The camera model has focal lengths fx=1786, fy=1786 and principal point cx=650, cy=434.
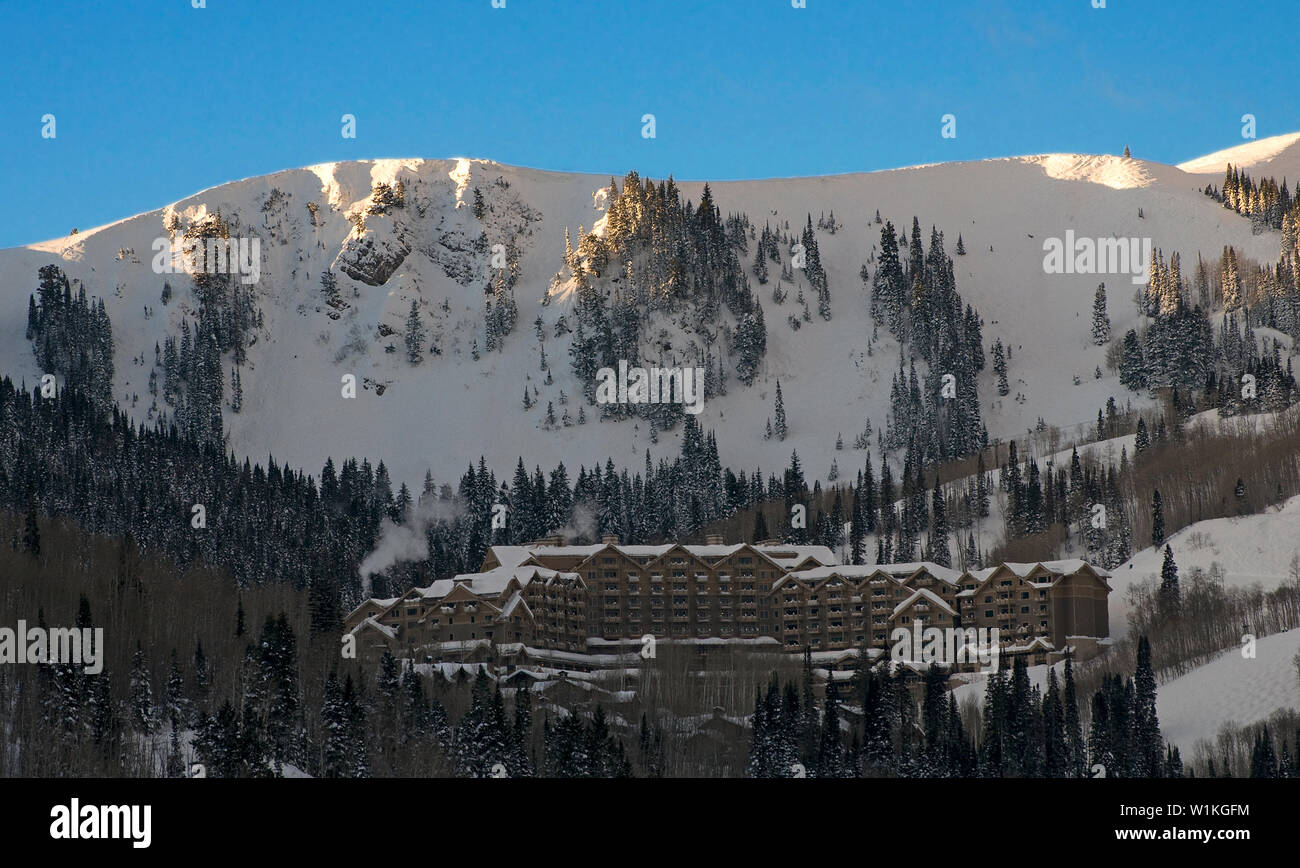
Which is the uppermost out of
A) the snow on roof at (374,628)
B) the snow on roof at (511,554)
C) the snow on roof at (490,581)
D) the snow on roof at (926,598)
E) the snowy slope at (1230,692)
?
the snow on roof at (511,554)

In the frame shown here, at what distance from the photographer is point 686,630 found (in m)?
171

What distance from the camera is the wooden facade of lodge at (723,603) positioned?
160 meters

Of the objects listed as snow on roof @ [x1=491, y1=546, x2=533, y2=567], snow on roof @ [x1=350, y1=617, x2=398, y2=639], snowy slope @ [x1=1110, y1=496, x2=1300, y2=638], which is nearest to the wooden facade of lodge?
snow on roof @ [x1=350, y1=617, x2=398, y2=639]

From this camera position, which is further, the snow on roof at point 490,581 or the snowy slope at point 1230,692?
the snow on roof at point 490,581

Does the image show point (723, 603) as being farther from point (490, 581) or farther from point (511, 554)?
point (490, 581)

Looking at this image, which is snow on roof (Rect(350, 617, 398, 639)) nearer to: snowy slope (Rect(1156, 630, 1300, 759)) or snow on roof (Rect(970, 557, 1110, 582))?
snow on roof (Rect(970, 557, 1110, 582))

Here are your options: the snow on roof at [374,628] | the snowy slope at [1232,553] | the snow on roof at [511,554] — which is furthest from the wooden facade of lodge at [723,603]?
the snowy slope at [1232,553]

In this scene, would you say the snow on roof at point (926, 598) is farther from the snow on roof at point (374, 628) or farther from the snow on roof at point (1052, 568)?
the snow on roof at point (374, 628)

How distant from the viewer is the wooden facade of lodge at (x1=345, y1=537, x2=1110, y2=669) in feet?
525

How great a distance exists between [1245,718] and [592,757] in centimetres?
4890

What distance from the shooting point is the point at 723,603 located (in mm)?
173125

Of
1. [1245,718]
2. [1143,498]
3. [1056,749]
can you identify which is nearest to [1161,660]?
[1245,718]

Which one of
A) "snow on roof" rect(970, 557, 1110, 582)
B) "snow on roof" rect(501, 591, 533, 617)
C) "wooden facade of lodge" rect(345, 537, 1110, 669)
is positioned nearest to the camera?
"snow on roof" rect(501, 591, 533, 617)

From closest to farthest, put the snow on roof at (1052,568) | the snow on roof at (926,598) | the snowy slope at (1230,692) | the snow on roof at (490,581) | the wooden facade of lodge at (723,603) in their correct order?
1. the snowy slope at (1230,692)
2. the wooden facade of lodge at (723,603)
3. the snow on roof at (490,581)
4. the snow on roof at (1052,568)
5. the snow on roof at (926,598)
